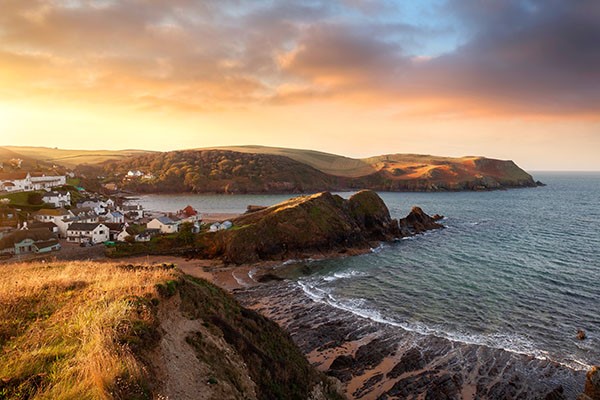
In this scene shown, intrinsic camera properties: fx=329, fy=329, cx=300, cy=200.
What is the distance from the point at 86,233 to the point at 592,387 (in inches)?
2844

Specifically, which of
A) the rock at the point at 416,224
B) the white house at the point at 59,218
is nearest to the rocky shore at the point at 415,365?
the rock at the point at 416,224

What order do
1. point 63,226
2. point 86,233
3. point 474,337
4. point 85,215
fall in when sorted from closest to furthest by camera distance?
point 474,337 < point 86,233 < point 63,226 < point 85,215

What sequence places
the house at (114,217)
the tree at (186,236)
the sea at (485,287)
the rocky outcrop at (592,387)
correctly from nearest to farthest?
the rocky outcrop at (592,387)
the sea at (485,287)
the tree at (186,236)
the house at (114,217)

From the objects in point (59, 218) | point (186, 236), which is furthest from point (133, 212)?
point (186, 236)

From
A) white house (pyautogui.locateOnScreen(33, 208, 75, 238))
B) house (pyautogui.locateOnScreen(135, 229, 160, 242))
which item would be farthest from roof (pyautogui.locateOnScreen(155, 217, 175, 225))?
white house (pyautogui.locateOnScreen(33, 208, 75, 238))

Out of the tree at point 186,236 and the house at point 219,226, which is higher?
the house at point 219,226

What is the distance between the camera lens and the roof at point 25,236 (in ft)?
169

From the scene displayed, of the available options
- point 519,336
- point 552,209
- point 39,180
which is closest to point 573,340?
point 519,336

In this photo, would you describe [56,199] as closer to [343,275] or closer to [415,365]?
[343,275]

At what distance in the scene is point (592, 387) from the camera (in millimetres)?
20500

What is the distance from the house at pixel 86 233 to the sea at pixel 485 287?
131 ft

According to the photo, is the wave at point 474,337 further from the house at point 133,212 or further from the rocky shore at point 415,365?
the house at point 133,212

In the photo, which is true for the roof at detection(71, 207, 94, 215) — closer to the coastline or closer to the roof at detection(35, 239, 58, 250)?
the roof at detection(35, 239, 58, 250)

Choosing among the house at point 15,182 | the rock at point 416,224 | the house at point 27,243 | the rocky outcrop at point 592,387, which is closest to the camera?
the rocky outcrop at point 592,387
